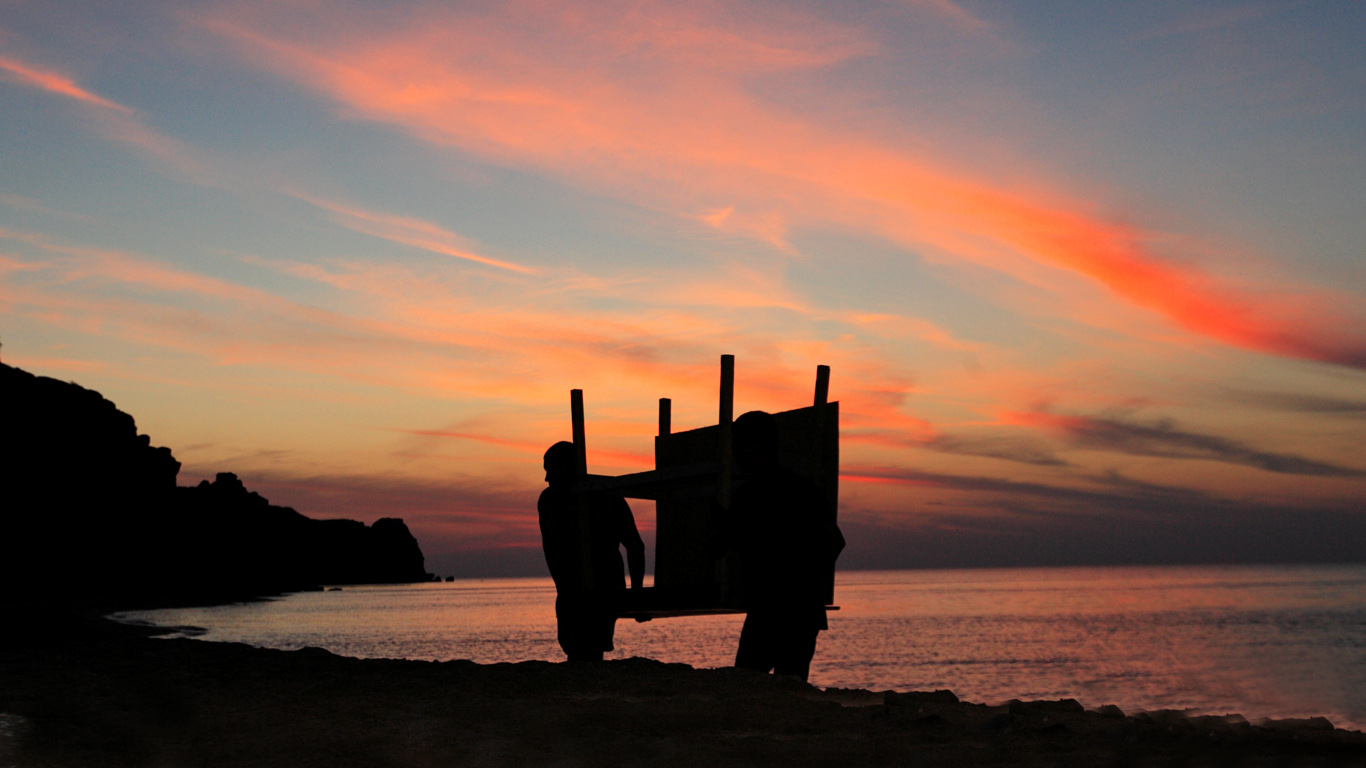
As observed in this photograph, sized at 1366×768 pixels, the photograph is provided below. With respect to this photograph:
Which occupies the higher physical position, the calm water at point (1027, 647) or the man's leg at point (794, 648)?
the man's leg at point (794, 648)

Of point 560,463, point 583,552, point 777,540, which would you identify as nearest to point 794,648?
point 777,540

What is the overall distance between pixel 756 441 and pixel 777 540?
2.14ft

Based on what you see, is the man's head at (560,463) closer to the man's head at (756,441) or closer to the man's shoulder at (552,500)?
the man's shoulder at (552,500)

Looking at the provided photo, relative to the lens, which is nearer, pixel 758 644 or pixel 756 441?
pixel 756 441

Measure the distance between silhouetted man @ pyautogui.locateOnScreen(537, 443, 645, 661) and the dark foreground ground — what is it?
76 cm

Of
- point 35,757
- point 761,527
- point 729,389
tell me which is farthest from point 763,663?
point 35,757

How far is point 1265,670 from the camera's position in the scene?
7.30m

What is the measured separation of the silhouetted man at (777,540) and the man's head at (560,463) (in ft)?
9.36

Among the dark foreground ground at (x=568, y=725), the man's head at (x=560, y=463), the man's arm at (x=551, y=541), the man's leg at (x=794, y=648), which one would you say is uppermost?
the man's head at (x=560, y=463)

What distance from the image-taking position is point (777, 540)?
21.3 ft

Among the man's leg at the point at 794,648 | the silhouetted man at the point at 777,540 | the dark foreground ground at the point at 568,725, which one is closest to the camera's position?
the dark foreground ground at the point at 568,725

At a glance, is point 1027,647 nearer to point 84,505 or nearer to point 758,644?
point 758,644

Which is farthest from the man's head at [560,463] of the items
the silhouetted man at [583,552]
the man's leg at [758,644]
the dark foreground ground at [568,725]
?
the man's leg at [758,644]

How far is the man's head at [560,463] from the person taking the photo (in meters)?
9.18
